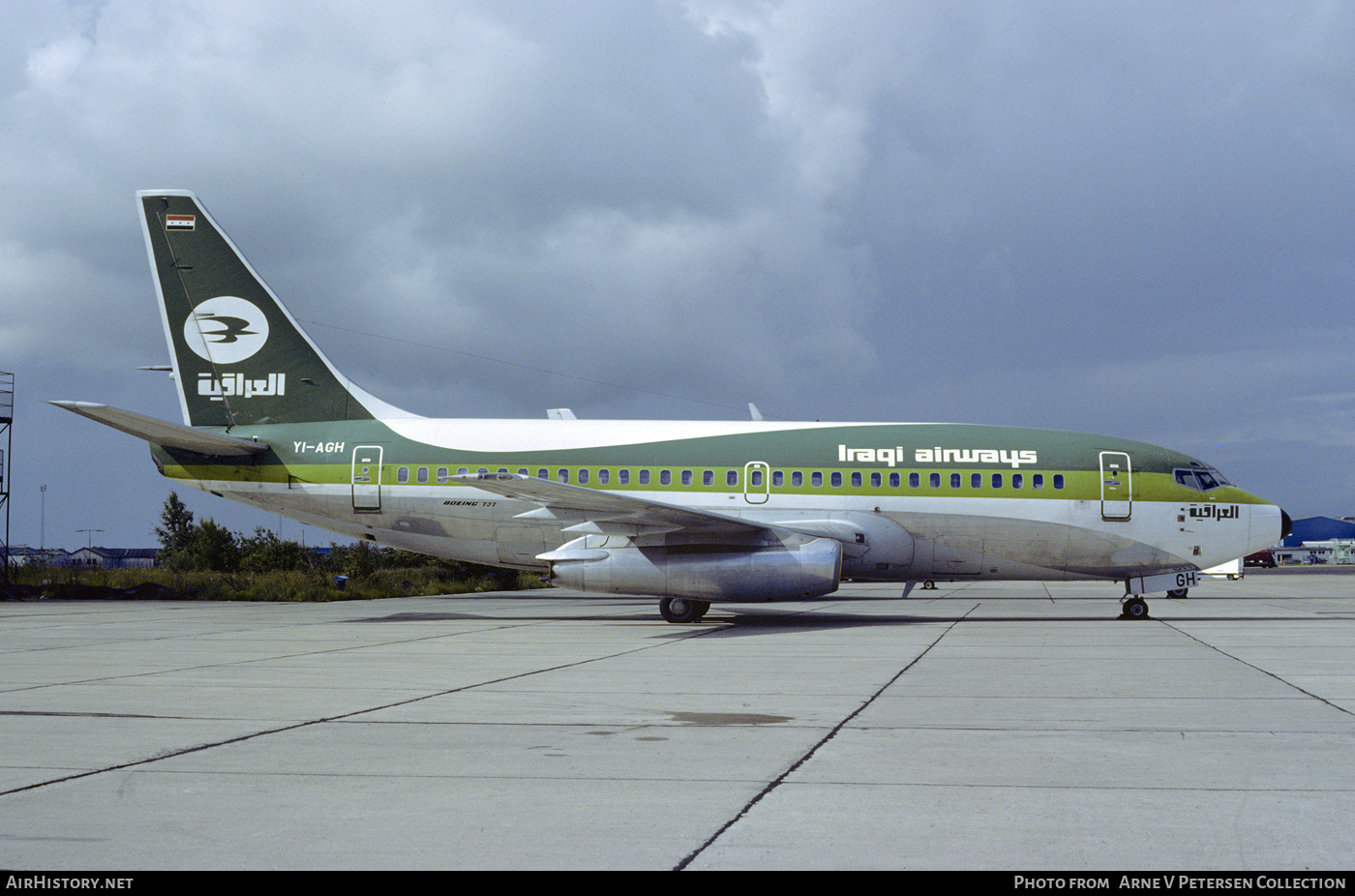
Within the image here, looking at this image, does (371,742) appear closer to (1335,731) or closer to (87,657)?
(1335,731)

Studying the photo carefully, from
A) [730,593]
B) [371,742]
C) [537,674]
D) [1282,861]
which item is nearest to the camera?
[1282,861]

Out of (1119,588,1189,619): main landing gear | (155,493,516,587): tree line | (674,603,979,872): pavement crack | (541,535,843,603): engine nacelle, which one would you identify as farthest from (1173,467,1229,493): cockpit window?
(155,493,516,587): tree line

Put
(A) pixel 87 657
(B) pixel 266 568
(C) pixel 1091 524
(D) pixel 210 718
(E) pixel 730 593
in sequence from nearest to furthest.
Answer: (D) pixel 210 718, (A) pixel 87 657, (E) pixel 730 593, (C) pixel 1091 524, (B) pixel 266 568

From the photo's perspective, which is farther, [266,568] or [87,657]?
[266,568]

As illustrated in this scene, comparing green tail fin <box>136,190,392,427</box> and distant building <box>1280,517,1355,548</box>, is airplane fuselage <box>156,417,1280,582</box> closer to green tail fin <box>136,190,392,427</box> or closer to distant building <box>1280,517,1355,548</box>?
green tail fin <box>136,190,392,427</box>

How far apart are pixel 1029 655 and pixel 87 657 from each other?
1142cm

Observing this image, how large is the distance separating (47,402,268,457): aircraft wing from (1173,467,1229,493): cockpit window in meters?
17.3

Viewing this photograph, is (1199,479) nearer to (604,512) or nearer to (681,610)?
(681,610)

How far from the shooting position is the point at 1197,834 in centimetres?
480

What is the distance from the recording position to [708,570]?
18188 mm

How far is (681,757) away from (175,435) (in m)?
16.5

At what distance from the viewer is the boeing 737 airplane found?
65.5 feet

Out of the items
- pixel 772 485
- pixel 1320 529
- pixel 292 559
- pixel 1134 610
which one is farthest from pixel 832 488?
pixel 1320 529

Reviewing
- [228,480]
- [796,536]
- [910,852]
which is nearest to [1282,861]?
[910,852]
